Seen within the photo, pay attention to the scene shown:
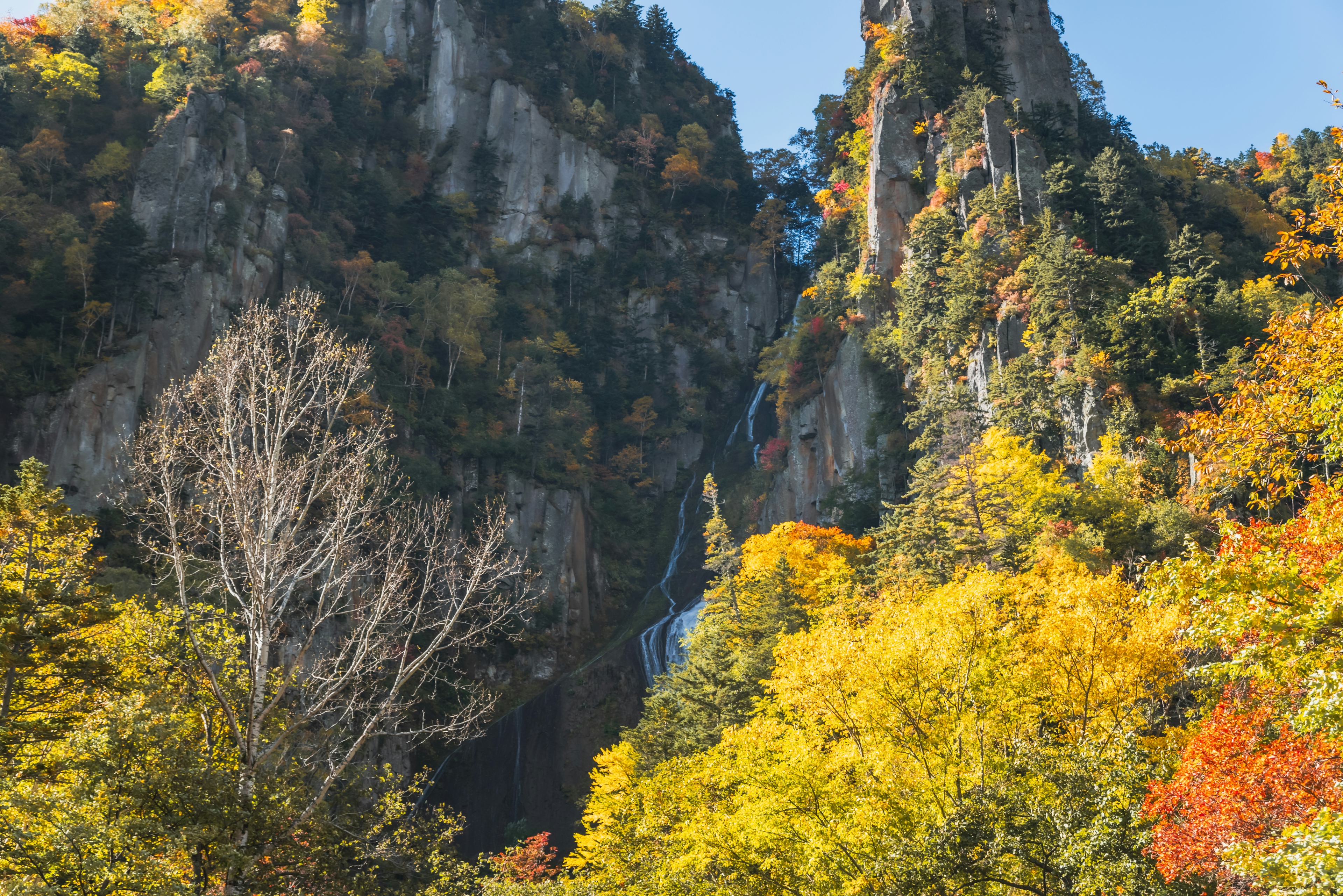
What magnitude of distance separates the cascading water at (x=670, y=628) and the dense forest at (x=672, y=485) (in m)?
1.79

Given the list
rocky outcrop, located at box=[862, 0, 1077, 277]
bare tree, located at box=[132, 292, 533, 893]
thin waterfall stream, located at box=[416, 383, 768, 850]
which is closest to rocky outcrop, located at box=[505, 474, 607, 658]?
thin waterfall stream, located at box=[416, 383, 768, 850]

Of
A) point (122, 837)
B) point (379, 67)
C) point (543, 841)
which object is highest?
point (379, 67)

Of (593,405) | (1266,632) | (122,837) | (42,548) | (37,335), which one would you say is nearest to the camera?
(1266,632)

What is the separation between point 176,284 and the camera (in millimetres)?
35438

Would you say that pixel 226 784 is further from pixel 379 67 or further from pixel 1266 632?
pixel 379 67

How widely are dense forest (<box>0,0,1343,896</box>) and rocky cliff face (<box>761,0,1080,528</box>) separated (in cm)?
67

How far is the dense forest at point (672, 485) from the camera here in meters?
10.3

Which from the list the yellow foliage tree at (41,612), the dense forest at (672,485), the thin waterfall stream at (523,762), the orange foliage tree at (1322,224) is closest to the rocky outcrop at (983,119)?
the dense forest at (672,485)

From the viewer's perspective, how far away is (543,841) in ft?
83.5

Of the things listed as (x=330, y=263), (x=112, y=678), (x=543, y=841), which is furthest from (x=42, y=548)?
(x=330, y=263)

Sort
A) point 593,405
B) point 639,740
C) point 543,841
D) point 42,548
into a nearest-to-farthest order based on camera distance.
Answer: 1. point 42,548
2. point 639,740
3. point 543,841
4. point 593,405

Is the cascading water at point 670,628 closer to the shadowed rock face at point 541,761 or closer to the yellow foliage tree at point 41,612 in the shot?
the shadowed rock face at point 541,761

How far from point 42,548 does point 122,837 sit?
765 cm

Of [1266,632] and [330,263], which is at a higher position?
[330,263]
